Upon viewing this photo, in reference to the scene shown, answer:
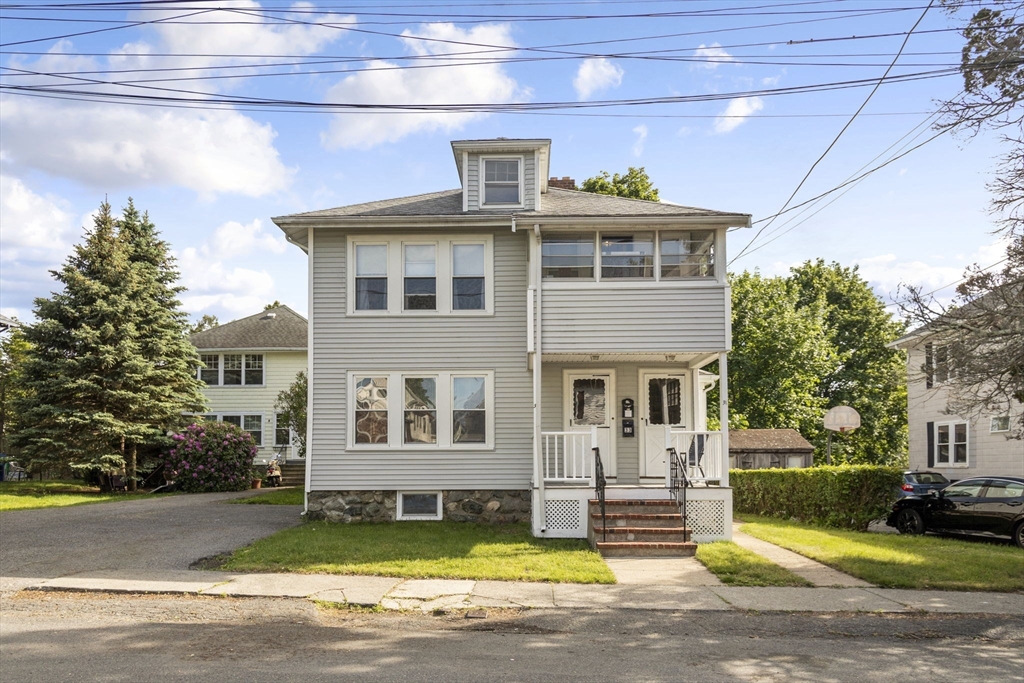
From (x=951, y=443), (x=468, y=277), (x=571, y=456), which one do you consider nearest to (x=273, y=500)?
(x=468, y=277)

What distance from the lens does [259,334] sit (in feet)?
115

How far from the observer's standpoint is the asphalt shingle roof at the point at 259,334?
3444 cm

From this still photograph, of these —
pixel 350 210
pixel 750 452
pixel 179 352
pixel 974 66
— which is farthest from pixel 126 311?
pixel 974 66

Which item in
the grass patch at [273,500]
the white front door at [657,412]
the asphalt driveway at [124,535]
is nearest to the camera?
the asphalt driveway at [124,535]

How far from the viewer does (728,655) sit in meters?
7.68

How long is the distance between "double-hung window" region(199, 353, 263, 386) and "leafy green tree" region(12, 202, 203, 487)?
19.0 feet

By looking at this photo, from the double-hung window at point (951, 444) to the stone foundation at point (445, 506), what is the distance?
16.9 meters

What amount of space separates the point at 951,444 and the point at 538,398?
18107 mm

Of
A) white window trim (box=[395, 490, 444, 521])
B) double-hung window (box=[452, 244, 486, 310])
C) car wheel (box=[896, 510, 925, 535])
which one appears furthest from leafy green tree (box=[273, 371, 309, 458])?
car wheel (box=[896, 510, 925, 535])

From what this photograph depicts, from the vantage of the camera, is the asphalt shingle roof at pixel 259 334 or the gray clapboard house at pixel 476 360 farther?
the asphalt shingle roof at pixel 259 334

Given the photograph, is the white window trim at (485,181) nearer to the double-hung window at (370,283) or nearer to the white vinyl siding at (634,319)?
the double-hung window at (370,283)

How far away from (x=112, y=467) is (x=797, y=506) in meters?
19.4

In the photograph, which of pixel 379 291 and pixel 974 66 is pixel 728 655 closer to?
pixel 974 66

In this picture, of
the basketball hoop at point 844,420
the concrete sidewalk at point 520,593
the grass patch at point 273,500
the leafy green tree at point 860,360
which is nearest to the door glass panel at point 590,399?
the concrete sidewalk at point 520,593
